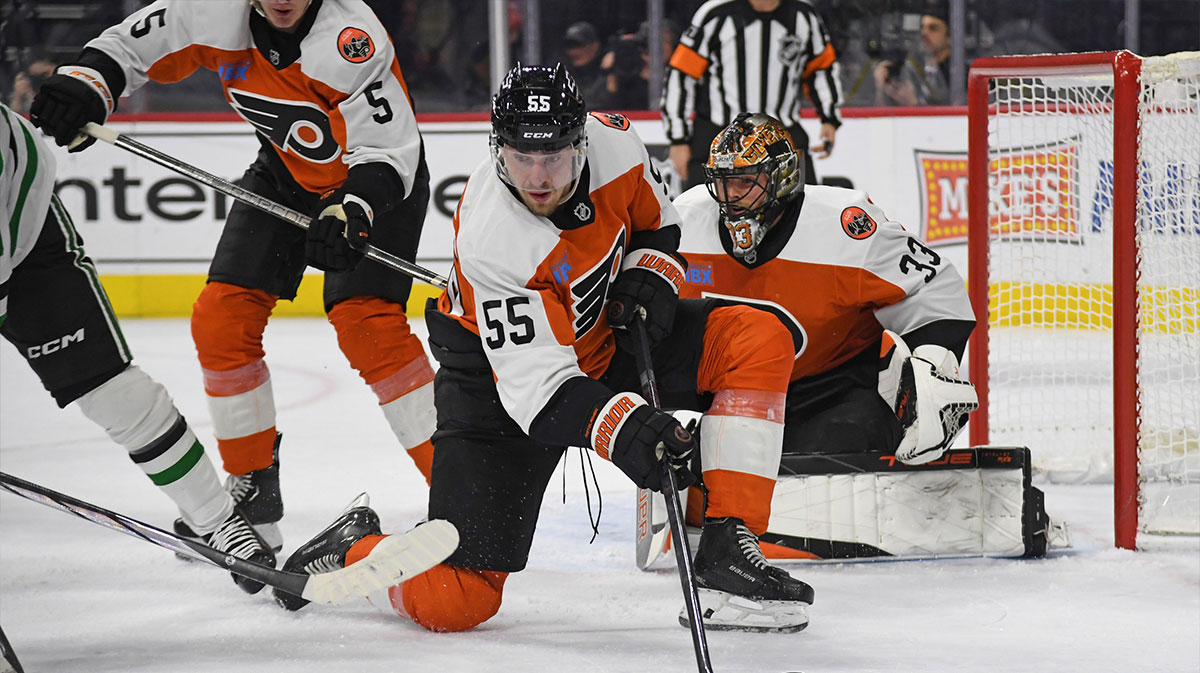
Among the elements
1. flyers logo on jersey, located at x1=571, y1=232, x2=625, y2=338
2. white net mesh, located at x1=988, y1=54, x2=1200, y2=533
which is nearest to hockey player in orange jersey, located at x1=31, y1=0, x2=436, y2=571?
flyers logo on jersey, located at x1=571, y1=232, x2=625, y2=338

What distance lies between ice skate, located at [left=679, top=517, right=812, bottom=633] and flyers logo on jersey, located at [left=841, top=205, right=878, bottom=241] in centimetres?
79

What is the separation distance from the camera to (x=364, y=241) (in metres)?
2.36

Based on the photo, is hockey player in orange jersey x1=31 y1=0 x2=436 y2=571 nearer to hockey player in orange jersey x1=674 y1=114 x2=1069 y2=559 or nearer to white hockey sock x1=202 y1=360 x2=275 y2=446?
white hockey sock x1=202 y1=360 x2=275 y2=446

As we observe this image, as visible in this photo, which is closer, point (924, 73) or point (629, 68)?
point (924, 73)

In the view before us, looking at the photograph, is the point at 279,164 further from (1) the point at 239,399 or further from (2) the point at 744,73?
(2) the point at 744,73

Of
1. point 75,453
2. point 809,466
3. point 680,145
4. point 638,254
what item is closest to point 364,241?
point 638,254

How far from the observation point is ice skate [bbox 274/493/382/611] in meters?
2.16

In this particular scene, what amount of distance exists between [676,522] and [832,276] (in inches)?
33.8

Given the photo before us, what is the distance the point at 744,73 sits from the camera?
491 cm

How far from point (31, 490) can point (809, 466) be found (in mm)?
1323

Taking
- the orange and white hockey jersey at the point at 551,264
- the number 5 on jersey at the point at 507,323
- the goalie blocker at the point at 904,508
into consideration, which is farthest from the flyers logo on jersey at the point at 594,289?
the goalie blocker at the point at 904,508

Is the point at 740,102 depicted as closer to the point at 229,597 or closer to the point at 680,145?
the point at 680,145

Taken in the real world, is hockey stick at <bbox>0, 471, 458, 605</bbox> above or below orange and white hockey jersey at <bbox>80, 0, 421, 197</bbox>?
below

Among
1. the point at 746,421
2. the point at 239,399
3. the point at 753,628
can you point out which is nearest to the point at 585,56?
the point at 239,399
